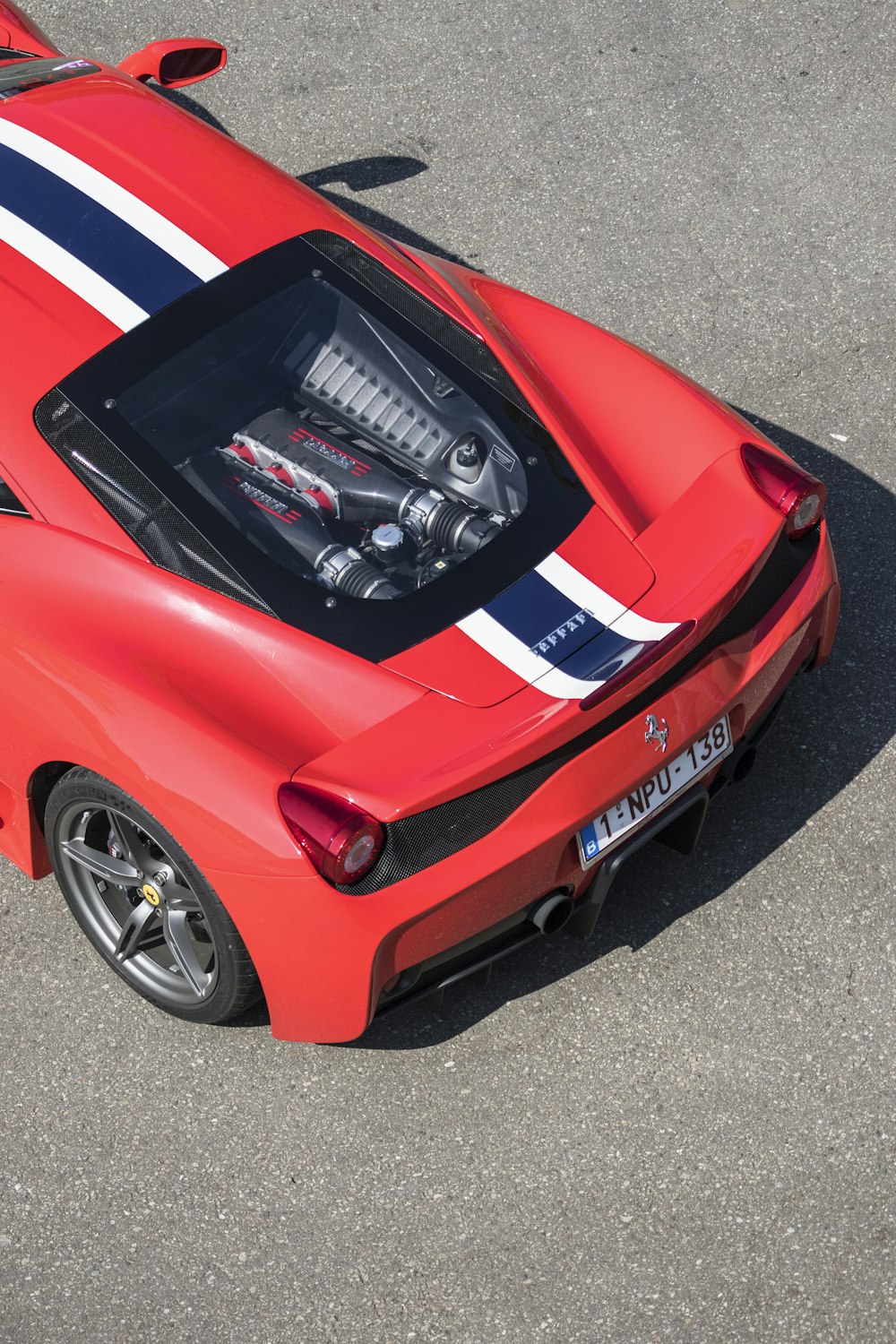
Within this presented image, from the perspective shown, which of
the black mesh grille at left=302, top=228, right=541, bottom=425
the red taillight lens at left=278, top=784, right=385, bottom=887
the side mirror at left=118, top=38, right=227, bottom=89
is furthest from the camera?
the side mirror at left=118, top=38, right=227, bottom=89

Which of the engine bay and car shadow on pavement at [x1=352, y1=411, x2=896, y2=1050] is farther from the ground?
the engine bay

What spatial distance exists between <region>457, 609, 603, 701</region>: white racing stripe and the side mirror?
2389 mm

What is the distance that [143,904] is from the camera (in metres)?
3.18

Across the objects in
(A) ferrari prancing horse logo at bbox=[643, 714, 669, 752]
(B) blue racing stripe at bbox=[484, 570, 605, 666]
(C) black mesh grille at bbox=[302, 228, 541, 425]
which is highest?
(C) black mesh grille at bbox=[302, 228, 541, 425]

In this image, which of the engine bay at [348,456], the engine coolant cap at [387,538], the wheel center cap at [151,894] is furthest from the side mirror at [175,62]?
the wheel center cap at [151,894]

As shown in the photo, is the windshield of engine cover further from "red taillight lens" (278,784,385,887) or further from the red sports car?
"red taillight lens" (278,784,385,887)

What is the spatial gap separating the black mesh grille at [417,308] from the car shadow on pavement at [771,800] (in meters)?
1.24

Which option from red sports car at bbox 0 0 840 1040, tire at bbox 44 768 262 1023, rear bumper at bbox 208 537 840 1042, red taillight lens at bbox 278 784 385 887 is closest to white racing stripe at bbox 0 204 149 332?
red sports car at bbox 0 0 840 1040

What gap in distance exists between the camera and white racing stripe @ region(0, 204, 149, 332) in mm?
3086

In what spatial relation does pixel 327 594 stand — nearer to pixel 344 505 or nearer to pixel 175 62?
pixel 344 505

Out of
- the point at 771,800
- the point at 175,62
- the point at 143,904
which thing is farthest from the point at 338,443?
the point at 175,62

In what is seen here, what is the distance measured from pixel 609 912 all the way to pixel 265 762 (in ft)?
3.88

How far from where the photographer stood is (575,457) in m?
3.15

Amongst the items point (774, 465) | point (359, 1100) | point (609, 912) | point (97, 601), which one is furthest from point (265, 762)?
point (774, 465)
